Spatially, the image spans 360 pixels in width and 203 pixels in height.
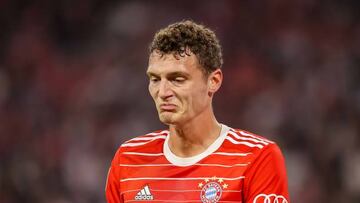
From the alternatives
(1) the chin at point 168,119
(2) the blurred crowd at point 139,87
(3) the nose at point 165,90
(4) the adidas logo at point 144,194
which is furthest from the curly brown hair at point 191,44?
(2) the blurred crowd at point 139,87

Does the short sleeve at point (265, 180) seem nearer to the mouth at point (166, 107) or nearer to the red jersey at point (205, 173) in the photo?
the red jersey at point (205, 173)

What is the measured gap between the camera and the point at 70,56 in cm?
703

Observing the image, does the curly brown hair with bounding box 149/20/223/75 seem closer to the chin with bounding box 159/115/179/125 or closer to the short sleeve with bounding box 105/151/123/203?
the chin with bounding box 159/115/179/125

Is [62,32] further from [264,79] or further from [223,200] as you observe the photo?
[223,200]

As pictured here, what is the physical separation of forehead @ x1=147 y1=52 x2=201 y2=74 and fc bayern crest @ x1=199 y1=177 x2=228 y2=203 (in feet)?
→ 1.52

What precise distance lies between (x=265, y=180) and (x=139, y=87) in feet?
12.4

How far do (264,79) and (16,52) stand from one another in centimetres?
229

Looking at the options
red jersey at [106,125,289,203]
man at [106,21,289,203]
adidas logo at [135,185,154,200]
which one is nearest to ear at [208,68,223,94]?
man at [106,21,289,203]

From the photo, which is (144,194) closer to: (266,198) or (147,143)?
(147,143)

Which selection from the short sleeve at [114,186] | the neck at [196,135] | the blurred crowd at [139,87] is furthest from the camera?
the blurred crowd at [139,87]

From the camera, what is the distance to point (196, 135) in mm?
3273

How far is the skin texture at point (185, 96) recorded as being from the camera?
10.2ft

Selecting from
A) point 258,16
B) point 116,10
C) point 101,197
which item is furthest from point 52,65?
point 258,16

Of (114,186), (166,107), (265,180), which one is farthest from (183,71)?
(114,186)
